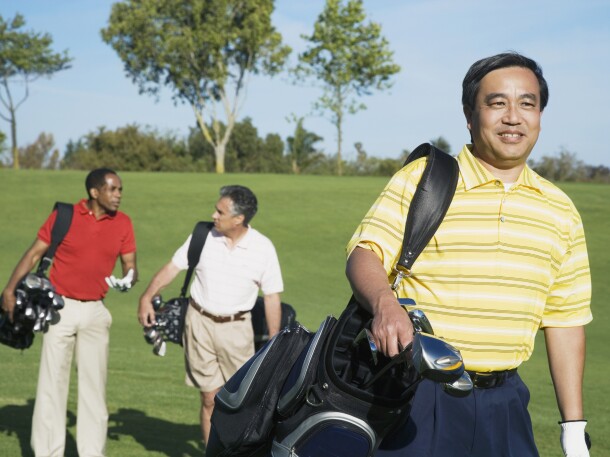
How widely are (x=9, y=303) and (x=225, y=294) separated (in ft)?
5.82

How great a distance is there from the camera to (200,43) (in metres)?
70.3

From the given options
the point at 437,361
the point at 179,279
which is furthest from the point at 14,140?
the point at 437,361

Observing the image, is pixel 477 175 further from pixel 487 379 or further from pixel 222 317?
pixel 222 317

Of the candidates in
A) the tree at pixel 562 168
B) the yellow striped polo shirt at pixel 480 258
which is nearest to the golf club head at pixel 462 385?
the yellow striped polo shirt at pixel 480 258

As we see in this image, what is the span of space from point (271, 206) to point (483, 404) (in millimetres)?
33678

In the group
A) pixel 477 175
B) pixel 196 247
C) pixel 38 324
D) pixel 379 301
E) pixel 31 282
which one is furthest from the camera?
pixel 196 247

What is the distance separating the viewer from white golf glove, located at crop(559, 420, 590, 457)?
3.69 metres

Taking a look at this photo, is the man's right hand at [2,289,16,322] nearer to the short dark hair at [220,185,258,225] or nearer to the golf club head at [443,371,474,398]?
the short dark hair at [220,185,258,225]

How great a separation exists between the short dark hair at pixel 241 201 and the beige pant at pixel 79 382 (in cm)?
143

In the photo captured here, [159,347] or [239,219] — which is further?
[159,347]

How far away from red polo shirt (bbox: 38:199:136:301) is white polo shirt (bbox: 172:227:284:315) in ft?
2.35

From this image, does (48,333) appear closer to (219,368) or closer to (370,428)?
(219,368)

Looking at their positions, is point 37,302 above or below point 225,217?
below

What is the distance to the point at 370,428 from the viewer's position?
10.2ft
